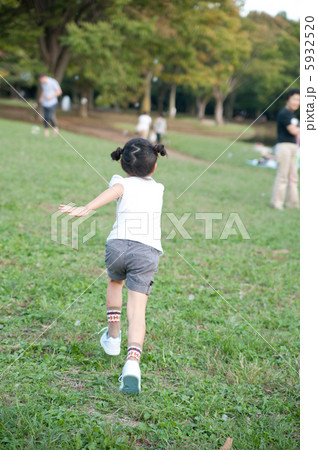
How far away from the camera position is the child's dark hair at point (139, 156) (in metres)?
2.21

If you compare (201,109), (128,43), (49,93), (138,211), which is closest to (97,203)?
(138,211)

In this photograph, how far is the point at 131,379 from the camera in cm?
209

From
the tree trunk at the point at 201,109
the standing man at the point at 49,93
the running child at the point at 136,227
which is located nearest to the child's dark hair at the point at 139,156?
the running child at the point at 136,227

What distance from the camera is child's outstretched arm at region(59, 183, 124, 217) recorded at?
6.70ft

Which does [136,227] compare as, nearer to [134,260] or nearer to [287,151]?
[134,260]

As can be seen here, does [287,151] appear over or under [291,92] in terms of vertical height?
under

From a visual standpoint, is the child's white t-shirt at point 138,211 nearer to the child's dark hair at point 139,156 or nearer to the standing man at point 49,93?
the child's dark hair at point 139,156

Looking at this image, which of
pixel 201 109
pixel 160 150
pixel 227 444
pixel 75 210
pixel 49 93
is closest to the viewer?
pixel 227 444

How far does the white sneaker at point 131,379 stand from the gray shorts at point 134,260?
0.34 m

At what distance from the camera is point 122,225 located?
2.25 meters

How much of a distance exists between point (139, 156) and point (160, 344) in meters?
1.12

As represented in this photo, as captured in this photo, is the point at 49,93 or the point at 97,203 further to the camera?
the point at 49,93

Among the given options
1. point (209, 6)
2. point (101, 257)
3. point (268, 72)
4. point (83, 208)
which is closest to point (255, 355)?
point (83, 208)

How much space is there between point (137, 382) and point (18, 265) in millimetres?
1896
